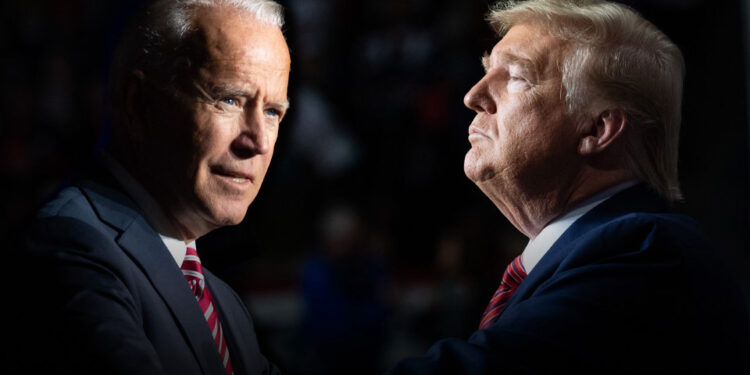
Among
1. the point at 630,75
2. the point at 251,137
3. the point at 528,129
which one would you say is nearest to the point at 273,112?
the point at 251,137

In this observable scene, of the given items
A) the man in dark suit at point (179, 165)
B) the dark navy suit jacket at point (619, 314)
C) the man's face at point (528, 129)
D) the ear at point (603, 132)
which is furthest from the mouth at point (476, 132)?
the man in dark suit at point (179, 165)

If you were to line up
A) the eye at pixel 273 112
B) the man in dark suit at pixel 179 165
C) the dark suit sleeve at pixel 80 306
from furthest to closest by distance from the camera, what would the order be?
the eye at pixel 273 112 < the man in dark suit at pixel 179 165 < the dark suit sleeve at pixel 80 306

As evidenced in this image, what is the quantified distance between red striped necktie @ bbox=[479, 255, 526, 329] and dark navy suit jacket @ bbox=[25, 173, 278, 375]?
25.4 inches

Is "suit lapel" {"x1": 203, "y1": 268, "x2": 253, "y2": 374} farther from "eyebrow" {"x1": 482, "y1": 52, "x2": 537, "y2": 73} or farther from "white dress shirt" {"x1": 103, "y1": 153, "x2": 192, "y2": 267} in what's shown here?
"eyebrow" {"x1": 482, "y1": 52, "x2": 537, "y2": 73}

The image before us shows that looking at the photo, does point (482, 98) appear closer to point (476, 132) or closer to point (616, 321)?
point (476, 132)

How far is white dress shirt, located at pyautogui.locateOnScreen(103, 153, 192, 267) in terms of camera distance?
5.56 ft

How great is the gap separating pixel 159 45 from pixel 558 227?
3.29ft

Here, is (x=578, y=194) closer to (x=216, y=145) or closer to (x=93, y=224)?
(x=216, y=145)

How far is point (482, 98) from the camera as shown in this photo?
1948 mm

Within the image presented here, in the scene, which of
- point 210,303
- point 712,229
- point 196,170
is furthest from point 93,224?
point 712,229

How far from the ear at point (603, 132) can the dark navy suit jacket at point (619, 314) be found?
0.17 meters

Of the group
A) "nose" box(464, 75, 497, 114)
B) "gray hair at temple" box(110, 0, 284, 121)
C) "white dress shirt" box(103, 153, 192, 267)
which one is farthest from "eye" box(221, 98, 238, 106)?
"nose" box(464, 75, 497, 114)

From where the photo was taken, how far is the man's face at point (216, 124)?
5.48ft

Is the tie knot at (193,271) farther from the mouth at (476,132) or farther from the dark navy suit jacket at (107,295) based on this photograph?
the mouth at (476,132)
